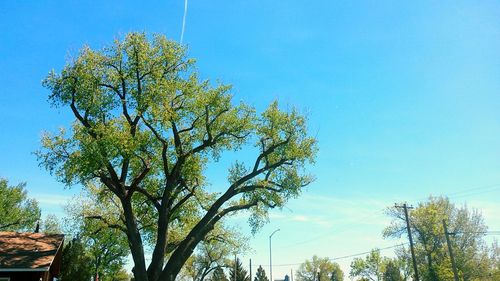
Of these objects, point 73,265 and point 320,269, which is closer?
point 73,265

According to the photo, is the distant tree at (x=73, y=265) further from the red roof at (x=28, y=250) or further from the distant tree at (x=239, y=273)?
the distant tree at (x=239, y=273)

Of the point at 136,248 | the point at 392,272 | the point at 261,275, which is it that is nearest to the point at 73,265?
the point at 136,248

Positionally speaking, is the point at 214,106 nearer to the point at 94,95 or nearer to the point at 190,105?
the point at 190,105

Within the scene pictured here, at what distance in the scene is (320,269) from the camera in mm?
112250

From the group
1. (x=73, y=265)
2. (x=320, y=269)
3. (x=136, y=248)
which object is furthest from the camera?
(x=320, y=269)

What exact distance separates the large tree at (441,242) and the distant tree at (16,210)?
49706mm

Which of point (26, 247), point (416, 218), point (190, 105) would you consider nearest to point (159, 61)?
point (190, 105)

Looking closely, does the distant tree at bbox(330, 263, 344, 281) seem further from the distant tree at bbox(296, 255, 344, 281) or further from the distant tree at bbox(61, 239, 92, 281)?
→ the distant tree at bbox(61, 239, 92, 281)

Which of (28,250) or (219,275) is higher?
(219,275)

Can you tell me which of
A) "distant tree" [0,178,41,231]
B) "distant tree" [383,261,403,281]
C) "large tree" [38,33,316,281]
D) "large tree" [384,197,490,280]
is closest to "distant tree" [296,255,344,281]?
"distant tree" [383,261,403,281]

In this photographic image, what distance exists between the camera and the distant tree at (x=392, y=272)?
3014 inches

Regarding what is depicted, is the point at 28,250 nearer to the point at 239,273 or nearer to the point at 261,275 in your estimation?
the point at 239,273

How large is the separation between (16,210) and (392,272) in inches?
2610

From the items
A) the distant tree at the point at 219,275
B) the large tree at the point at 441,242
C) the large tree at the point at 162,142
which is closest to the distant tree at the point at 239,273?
the distant tree at the point at 219,275
